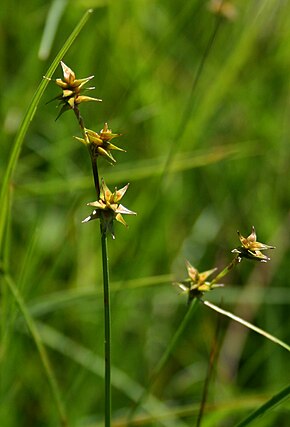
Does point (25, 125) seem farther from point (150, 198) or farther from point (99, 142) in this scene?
point (150, 198)

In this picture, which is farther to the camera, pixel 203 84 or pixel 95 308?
pixel 203 84

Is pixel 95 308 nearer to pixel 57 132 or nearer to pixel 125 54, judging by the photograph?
pixel 57 132

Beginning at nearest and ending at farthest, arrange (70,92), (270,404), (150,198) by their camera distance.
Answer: (70,92) → (270,404) → (150,198)

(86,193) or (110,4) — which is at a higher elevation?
(110,4)

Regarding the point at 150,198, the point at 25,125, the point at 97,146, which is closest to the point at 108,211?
the point at 97,146

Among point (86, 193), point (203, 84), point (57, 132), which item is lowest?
point (86, 193)

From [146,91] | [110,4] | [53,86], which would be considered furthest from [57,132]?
[110,4]

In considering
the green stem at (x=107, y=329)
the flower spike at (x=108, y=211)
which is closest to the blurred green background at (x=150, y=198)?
the green stem at (x=107, y=329)

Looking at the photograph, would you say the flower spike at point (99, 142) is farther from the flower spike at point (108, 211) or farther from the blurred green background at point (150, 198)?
the blurred green background at point (150, 198)
